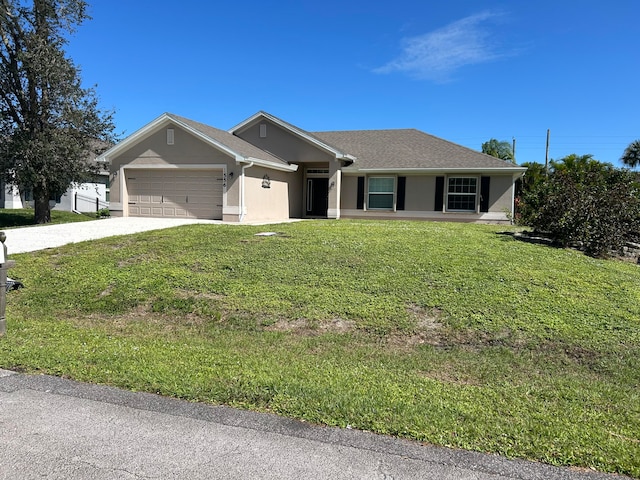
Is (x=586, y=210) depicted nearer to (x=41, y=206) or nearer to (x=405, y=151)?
(x=405, y=151)

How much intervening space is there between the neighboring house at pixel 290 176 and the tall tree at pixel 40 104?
6.94 ft

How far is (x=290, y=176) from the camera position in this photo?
2291 cm

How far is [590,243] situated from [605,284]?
343 centimetres

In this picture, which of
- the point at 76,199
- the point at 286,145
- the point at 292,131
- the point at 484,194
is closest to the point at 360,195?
the point at 286,145

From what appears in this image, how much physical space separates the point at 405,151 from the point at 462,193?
378 cm

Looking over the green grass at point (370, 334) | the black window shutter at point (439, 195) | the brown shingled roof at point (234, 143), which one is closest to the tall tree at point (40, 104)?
the brown shingled roof at point (234, 143)

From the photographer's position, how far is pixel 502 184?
20.8m

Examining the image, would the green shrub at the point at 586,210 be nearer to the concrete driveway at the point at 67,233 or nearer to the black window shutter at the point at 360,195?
the black window shutter at the point at 360,195

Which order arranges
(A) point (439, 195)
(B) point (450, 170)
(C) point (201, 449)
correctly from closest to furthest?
(C) point (201, 449) → (B) point (450, 170) → (A) point (439, 195)

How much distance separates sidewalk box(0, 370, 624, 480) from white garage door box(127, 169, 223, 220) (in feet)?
50.0

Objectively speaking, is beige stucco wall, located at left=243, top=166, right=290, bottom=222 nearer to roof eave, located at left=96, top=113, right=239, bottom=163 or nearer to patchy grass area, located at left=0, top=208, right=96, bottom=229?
roof eave, located at left=96, top=113, right=239, bottom=163

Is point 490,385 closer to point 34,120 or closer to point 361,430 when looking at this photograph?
point 361,430

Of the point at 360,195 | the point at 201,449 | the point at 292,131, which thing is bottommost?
the point at 201,449

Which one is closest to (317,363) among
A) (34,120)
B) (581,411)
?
(581,411)
